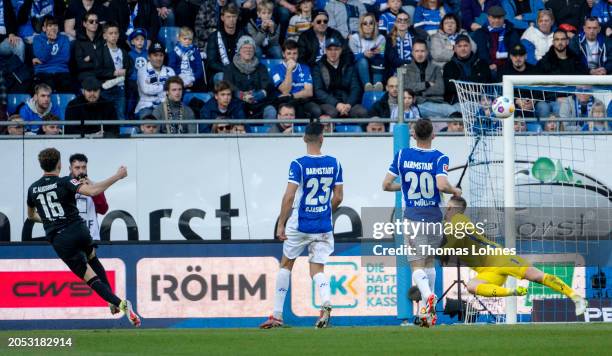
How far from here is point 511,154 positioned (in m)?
13.7

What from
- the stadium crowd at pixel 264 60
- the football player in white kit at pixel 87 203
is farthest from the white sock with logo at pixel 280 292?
the stadium crowd at pixel 264 60

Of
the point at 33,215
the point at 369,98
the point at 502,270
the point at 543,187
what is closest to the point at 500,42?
the point at 369,98

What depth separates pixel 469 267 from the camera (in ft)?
44.4

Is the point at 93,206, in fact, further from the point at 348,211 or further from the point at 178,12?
the point at 178,12

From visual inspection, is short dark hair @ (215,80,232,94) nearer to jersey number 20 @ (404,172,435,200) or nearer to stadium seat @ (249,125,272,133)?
stadium seat @ (249,125,272,133)

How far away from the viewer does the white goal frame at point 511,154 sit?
13.6 m

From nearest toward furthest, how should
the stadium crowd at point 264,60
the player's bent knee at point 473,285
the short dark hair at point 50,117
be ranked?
the player's bent knee at point 473,285 → the short dark hair at point 50,117 → the stadium crowd at point 264,60

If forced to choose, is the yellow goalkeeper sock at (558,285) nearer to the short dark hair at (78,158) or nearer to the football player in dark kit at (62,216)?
the football player in dark kit at (62,216)

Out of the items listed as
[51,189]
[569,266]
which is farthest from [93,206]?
[569,266]

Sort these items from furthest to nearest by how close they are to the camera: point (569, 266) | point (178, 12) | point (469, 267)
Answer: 1. point (178, 12)
2. point (569, 266)
3. point (469, 267)

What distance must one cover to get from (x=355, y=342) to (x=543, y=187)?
5.69 metres

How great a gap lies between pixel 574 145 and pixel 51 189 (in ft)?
21.4

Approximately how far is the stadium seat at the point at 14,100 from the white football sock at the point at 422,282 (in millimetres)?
7050

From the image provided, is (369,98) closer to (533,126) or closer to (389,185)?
(533,126)
